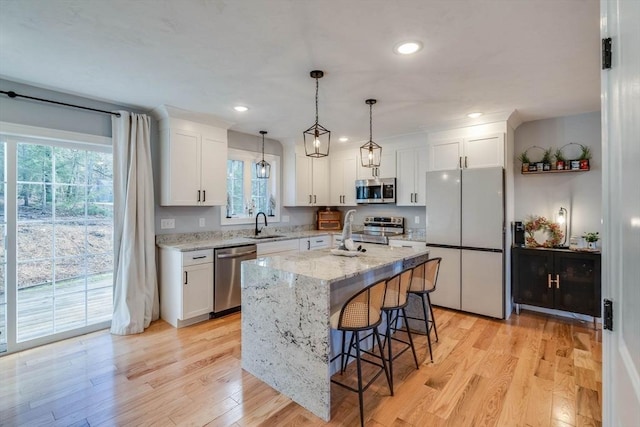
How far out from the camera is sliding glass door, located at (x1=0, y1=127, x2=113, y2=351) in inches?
114

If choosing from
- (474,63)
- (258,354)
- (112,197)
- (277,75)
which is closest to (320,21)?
(277,75)

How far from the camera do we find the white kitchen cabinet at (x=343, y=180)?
17.9 ft

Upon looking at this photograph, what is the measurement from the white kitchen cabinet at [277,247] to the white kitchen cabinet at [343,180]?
4.35ft

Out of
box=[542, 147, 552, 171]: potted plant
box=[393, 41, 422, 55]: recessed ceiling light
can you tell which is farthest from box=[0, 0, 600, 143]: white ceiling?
box=[542, 147, 552, 171]: potted plant

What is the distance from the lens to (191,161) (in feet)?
12.4

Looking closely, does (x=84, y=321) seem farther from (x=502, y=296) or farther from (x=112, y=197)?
(x=502, y=296)

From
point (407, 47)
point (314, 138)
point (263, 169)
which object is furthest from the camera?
point (263, 169)

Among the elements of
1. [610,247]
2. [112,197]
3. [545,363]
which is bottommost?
[545,363]

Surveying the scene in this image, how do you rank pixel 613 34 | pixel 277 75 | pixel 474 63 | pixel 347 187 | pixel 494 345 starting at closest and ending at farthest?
pixel 613 34, pixel 474 63, pixel 277 75, pixel 494 345, pixel 347 187

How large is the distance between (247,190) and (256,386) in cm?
306

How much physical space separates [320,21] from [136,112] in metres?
2.70

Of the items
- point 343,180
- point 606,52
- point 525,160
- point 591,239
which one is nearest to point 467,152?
point 525,160

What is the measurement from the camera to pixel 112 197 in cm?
349

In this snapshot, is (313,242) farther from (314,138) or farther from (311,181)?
(314,138)
